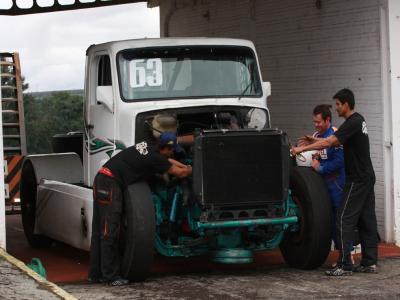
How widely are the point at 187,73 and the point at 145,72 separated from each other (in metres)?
0.49

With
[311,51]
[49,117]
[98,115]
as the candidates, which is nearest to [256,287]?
[98,115]

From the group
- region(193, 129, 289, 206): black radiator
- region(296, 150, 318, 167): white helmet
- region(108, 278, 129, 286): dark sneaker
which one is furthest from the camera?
region(296, 150, 318, 167): white helmet

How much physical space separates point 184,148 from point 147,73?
1.07 metres

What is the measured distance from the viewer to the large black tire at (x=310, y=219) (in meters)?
10.4

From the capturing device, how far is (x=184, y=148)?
34.4 ft

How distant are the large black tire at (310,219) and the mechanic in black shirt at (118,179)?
55.3 inches

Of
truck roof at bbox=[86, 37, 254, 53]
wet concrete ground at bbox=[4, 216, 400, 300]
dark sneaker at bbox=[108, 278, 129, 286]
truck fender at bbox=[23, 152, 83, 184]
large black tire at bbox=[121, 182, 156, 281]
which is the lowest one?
wet concrete ground at bbox=[4, 216, 400, 300]

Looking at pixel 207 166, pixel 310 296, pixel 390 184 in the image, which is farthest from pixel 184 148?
pixel 390 184

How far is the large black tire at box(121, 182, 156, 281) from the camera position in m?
9.62

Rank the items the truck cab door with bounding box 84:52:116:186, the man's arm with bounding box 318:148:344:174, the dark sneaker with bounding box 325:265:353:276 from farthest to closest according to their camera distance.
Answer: the truck cab door with bounding box 84:52:116:186, the man's arm with bounding box 318:148:344:174, the dark sneaker with bounding box 325:265:353:276

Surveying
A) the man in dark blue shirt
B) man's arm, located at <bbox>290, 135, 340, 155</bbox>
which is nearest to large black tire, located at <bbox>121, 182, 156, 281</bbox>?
man's arm, located at <bbox>290, 135, 340, 155</bbox>

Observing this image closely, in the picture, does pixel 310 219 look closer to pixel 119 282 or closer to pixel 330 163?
pixel 330 163

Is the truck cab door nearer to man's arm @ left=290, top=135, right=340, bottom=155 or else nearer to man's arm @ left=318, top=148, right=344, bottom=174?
man's arm @ left=290, top=135, right=340, bottom=155

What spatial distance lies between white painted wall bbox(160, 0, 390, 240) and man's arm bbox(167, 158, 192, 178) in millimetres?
3951
